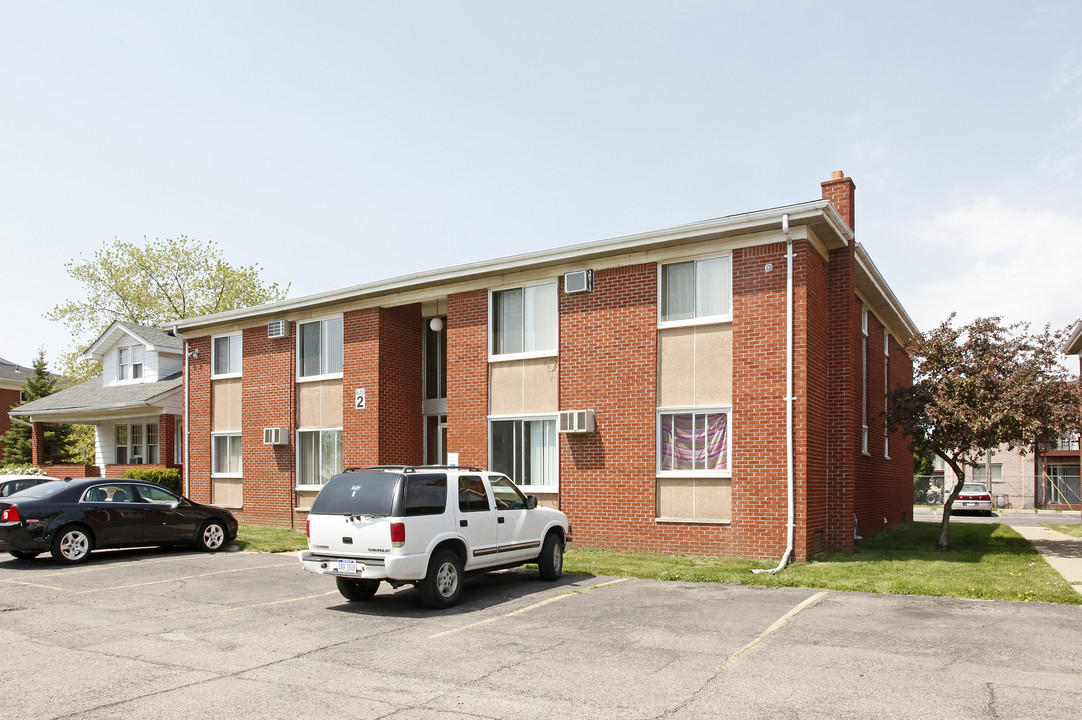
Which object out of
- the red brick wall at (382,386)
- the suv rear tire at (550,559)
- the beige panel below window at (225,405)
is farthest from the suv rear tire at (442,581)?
the beige panel below window at (225,405)

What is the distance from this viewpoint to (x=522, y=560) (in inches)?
479

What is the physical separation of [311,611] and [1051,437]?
45.1 feet

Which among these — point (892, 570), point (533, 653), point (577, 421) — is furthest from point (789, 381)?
point (533, 653)

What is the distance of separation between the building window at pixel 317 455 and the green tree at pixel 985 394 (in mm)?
12843

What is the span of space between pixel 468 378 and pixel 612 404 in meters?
3.64

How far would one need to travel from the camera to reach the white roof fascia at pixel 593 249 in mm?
14211

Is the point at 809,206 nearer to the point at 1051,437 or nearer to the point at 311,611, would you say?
the point at 1051,437

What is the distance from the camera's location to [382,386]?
20188 mm

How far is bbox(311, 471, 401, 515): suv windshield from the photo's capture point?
10.2m

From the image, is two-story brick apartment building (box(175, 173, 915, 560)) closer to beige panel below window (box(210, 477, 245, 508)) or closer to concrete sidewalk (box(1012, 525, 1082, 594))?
beige panel below window (box(210, 477, 245, 508))

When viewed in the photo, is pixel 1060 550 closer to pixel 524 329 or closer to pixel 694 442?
pixel 694 442

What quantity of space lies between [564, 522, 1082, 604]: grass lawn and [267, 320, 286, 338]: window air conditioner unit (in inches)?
401

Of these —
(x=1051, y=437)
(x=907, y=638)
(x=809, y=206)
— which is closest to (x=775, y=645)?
(x=907, y=638)

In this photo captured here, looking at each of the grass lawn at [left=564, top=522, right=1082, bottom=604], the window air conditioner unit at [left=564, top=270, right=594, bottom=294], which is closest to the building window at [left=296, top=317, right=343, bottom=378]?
the window air conditioner unit at [left=564, top=270, right=594, bottom=294]
